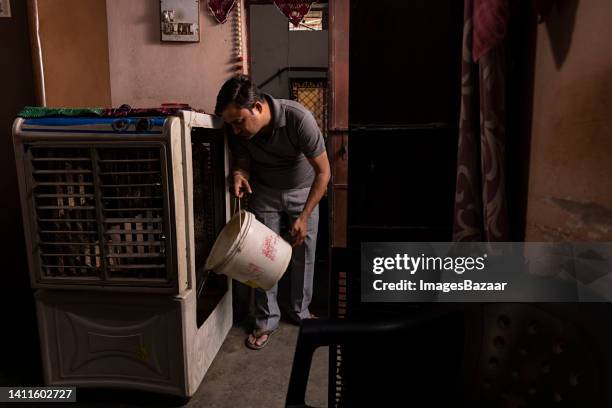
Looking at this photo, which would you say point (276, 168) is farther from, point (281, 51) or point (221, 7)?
point (281, 51)

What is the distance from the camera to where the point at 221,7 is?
8.95 ft

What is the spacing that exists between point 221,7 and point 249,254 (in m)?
1.91

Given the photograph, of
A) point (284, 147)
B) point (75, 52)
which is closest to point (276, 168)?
point (284, 147)

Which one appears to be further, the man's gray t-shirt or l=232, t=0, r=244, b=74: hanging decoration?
l=232, t=0, r=244, b=74: hanging decoration

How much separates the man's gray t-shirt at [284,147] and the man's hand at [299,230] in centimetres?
23

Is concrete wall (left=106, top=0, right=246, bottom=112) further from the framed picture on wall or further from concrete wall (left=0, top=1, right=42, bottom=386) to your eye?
concrete wall (left=0, top=1, right=42, bottom=386)

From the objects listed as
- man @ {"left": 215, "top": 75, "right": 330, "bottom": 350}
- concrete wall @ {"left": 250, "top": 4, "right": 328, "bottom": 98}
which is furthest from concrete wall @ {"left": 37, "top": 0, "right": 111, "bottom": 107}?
concrete wall @ {"left": 250, "top": 4, "right": 328, "bottom": 98}

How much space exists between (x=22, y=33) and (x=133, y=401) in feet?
6.71

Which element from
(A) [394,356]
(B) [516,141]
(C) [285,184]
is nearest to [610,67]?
(B) [516,141]

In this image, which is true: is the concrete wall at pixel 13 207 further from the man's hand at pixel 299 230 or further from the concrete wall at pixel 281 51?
the concrete wall at pixel 281 51

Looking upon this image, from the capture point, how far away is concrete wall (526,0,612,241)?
0.79 m

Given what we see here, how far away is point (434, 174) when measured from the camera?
1.26m

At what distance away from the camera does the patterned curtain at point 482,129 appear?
97 centimetres

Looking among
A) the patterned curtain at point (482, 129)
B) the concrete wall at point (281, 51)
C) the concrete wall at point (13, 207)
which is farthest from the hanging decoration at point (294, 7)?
the concrete wall at point (281, 51)
